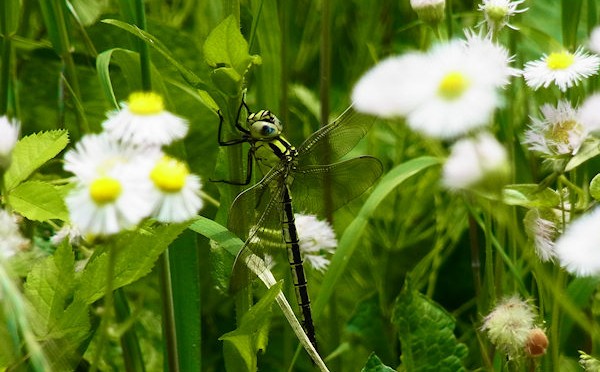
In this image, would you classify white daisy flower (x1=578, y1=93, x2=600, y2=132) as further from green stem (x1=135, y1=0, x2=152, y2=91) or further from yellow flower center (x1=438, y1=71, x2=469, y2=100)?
green stem (x1=135, y1=0, x2=152, y2=91)

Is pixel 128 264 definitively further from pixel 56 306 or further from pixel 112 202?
pixel 112 202

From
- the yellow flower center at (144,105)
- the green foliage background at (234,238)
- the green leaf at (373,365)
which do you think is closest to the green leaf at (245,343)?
the green foliage background at (234,238)

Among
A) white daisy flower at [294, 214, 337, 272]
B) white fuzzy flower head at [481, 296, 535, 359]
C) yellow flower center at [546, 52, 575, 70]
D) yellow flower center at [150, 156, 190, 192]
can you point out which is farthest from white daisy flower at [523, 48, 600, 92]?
yellow flower center at [150, 156, 190, 192]

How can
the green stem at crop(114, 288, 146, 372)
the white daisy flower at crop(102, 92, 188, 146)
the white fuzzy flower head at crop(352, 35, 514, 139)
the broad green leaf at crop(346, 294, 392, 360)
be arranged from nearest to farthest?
the white fuzzy flower head at crop(352, 35, 514, 139) < the white daisy flower at crop(102, 92, 188, 146) < the green stem at crop(114, 288, 146, 372) < the broad green leaf at crop(346, 294, 392, 360)

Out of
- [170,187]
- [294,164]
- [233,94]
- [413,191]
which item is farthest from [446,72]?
[413,191]

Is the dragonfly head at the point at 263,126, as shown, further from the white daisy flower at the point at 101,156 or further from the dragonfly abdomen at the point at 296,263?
the white daisy flower at the point at 101,156

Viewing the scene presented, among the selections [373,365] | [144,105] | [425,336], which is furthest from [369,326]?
[144,105]
